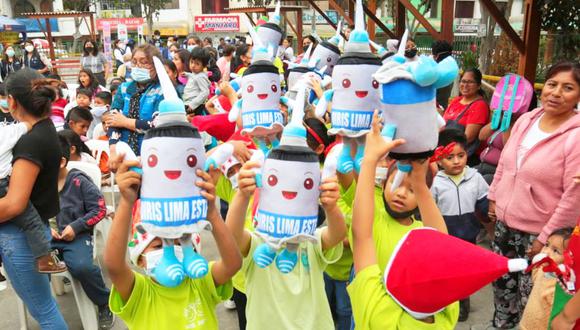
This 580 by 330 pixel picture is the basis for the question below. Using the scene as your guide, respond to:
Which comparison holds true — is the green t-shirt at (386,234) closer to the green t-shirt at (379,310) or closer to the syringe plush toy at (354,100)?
the syringe plush toy at (354,100)

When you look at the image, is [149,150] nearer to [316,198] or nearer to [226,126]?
[316,198]

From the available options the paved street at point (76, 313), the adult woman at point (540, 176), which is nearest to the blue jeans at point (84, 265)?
the paved street at point (76, 313)

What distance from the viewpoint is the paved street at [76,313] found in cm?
339

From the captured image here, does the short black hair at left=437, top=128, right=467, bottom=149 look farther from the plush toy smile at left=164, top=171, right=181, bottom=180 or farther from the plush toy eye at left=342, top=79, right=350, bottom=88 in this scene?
the plush toy smile at left=164, top=171, right=181, bottom=180

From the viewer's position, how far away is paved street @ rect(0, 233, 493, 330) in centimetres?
339

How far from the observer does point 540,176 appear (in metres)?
2.58

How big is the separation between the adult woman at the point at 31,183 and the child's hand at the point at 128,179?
1.01 m

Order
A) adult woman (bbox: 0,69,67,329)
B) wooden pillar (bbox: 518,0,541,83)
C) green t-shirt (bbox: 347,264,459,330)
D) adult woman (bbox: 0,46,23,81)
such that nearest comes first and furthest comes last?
green t-shirt (bbox: 347,264,459,330)
adult woman (bbox: 0,69,67,329)
wooden pillar (bbox: 518,0,541,83)
adult woman (bbox: 0,46,23,81)

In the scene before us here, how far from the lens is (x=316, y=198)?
Result: 1.70m

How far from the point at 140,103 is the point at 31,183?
4.58 feet

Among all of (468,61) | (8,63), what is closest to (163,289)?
(468,61)

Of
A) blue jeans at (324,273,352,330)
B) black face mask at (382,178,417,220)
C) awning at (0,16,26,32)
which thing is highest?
awning at (0,16,26,32)

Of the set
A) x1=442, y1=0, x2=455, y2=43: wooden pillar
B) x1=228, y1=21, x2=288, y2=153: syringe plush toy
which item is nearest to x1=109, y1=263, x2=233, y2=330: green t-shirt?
x1=228, y1=21, x2=288, y2=153: syringe plush toy

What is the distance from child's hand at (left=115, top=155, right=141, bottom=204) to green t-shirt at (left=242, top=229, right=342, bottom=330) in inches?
23.7
